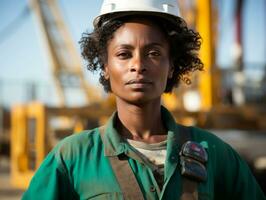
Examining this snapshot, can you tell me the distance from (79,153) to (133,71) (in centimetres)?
32

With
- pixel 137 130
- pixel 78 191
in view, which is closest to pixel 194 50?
pixel 137 130

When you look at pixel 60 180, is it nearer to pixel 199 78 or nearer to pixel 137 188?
pixel 137 188

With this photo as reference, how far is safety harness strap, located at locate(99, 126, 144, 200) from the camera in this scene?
167cm

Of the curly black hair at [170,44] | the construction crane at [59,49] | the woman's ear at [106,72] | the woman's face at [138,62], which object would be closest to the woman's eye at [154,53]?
the woman's face at [138,62]

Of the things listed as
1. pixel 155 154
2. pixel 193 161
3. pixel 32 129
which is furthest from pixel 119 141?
pixel 32 129

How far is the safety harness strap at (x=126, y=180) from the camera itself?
1.67m

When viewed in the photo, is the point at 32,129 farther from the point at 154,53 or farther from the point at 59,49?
the point at 59,49

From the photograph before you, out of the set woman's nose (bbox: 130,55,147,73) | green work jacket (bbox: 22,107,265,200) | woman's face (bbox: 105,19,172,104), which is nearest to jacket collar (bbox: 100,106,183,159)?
green work jacket (bbox: 22,107,265,200)

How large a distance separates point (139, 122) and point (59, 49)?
2510 cm

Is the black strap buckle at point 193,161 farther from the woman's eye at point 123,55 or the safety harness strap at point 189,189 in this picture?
the woman's eye at point 123,55

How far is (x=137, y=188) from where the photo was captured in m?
1.68

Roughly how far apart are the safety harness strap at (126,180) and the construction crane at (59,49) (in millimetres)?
23779

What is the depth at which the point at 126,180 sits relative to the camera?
169 centimetres

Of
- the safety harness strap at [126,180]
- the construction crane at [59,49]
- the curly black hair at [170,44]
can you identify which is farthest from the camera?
the construction crane at [59,49]
